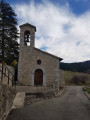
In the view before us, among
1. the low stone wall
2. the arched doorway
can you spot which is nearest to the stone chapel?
the arched doorway

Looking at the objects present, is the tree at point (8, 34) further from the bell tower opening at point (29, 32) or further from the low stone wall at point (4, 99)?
the low stone wall at point (4, 99)

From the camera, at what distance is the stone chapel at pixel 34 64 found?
53.5 ft

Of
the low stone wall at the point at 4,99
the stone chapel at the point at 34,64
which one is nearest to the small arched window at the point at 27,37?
the stone chapel at the point at 34,64

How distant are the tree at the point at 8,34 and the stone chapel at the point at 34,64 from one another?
396 centimetres

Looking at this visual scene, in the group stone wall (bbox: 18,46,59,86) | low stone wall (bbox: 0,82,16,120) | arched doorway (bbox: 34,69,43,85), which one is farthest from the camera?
arched doorway (bbox: 34,69,43,85)

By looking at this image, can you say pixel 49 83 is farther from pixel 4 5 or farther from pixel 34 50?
pixel 4 5

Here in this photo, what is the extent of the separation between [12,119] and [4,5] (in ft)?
67.3

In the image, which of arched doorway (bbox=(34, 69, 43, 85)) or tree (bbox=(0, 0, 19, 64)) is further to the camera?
tree (bbox=(0, 0, 19, 64))

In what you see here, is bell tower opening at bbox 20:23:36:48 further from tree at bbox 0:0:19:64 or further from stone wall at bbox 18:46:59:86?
tree at bbox 0:0:19:64

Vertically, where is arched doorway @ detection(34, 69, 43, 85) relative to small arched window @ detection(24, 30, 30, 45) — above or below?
below

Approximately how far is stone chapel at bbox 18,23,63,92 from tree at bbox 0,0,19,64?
156 inches

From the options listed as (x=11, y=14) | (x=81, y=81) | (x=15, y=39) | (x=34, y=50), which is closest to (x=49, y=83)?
(x=34, y=50)

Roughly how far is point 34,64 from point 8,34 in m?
7.97

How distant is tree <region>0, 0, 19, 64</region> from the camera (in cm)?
2009
